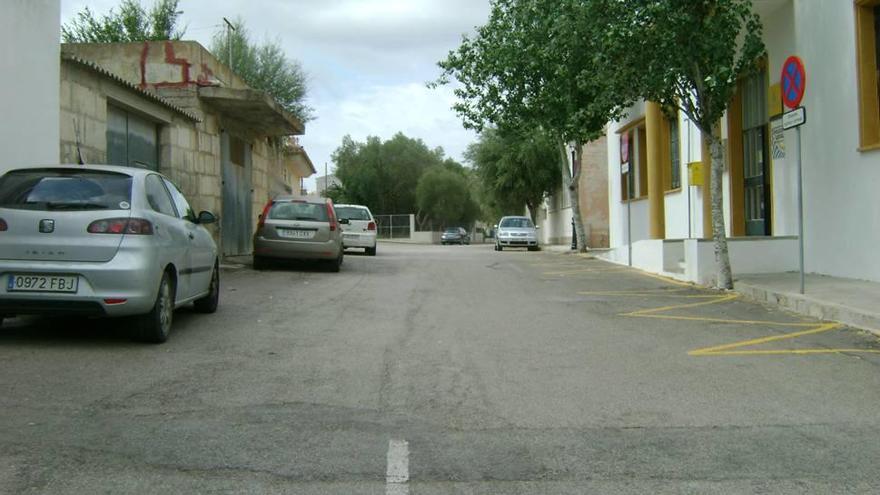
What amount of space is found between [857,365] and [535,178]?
116 ft

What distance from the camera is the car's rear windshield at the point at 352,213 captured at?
2427 cm

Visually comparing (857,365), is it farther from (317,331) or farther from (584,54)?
(584,54)

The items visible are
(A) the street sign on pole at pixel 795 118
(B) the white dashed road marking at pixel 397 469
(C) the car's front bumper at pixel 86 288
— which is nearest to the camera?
(B) the white dashed road marking at pixel 397 469

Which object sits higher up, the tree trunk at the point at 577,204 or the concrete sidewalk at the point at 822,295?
the tree trunk at the point at 577,204

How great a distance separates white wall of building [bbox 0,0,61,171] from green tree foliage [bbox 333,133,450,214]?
183 ft

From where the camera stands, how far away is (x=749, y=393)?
18.4 feet

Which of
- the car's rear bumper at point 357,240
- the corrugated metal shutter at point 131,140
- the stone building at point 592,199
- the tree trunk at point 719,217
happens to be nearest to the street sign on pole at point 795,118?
the tree trunk at point 719,217

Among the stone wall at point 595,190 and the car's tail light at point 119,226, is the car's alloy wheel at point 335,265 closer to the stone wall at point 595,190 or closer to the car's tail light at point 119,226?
the car's tail light at point 119,226

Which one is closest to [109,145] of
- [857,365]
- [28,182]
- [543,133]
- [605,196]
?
[28,182]

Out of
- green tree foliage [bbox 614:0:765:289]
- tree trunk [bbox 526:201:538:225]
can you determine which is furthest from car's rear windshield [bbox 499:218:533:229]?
green tree foliage [bbox 614:0:765:289]

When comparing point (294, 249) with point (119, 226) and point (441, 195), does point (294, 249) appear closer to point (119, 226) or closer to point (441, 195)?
point (119, 226)

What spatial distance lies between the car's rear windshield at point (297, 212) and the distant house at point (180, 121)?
2170 mm

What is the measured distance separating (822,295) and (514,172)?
32.2 meters

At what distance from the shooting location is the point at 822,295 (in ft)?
32.0
